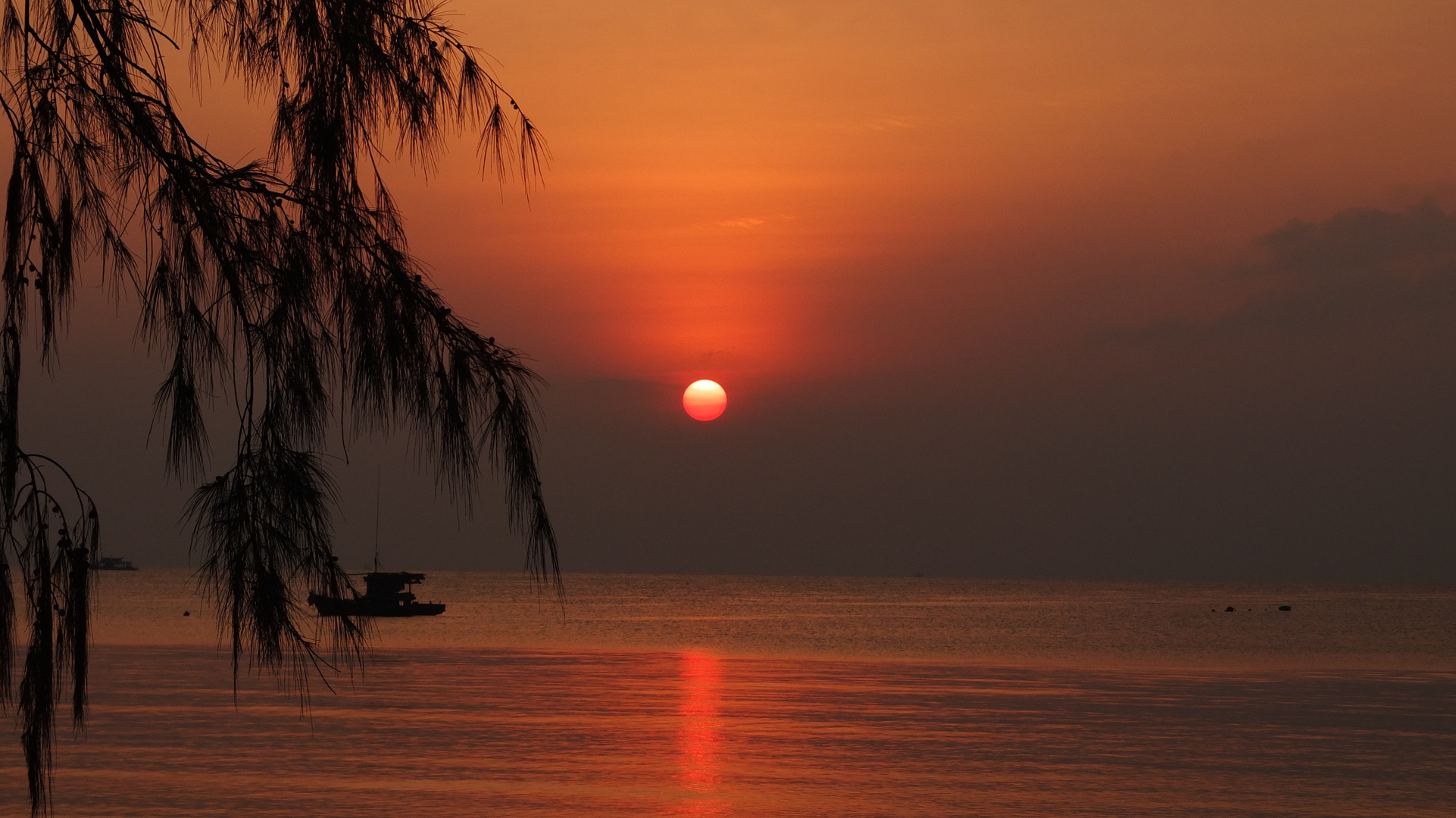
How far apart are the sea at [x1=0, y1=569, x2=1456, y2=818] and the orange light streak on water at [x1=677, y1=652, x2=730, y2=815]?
10 centimetres

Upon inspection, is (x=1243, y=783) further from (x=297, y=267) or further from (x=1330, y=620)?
(x=1330, y=620)

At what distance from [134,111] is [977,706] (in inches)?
1341

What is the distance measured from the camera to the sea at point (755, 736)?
2111cm

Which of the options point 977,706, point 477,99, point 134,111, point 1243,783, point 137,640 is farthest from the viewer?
point 137,640

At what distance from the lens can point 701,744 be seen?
27.4m

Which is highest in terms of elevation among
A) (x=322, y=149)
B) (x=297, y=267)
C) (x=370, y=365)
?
(x=322, y=149)

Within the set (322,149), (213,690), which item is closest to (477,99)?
(322,149)

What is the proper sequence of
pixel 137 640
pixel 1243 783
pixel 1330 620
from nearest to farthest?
pixel 1243 783 < pixel 137 640 < pixel 1330 620

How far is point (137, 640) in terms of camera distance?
64.4 meters

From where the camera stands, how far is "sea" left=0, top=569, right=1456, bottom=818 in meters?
21.1

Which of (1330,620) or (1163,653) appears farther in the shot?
(1330,620)

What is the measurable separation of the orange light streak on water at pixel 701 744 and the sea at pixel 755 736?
4.1 inches

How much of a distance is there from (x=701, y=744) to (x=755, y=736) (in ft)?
6.38

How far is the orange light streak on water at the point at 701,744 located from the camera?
21031 millimetres
